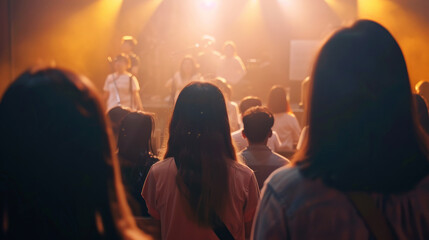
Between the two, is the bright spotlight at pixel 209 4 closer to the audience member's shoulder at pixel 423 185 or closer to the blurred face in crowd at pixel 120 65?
the blurred face in crowd at pixel 120 65

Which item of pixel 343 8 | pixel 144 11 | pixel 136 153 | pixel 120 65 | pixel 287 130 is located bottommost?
pixel 287 130

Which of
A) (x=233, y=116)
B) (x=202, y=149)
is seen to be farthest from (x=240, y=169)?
(x=233, y=116)

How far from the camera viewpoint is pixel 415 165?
156 cm

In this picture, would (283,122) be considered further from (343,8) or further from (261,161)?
(343,8)

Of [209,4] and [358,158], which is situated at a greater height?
[209,4]

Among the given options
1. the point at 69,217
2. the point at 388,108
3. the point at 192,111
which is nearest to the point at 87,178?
the point at 69,217

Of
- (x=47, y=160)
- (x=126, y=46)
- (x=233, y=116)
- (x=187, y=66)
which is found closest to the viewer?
(x=47, y=160)

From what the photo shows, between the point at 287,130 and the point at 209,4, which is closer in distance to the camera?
the point at 287,130

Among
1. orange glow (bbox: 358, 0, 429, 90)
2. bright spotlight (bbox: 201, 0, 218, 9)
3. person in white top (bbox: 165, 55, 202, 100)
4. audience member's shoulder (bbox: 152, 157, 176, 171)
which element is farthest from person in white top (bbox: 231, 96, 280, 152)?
→ bright spotlight (bbox: 201, 0, 218, 9)

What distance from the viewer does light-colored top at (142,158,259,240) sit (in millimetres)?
2721

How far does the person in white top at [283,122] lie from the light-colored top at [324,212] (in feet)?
16.2

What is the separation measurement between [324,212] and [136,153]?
216 centimetres

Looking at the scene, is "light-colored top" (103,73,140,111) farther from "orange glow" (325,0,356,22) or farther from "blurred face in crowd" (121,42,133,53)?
"orange glow" (325,0,356,22)

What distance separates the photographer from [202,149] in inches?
106
